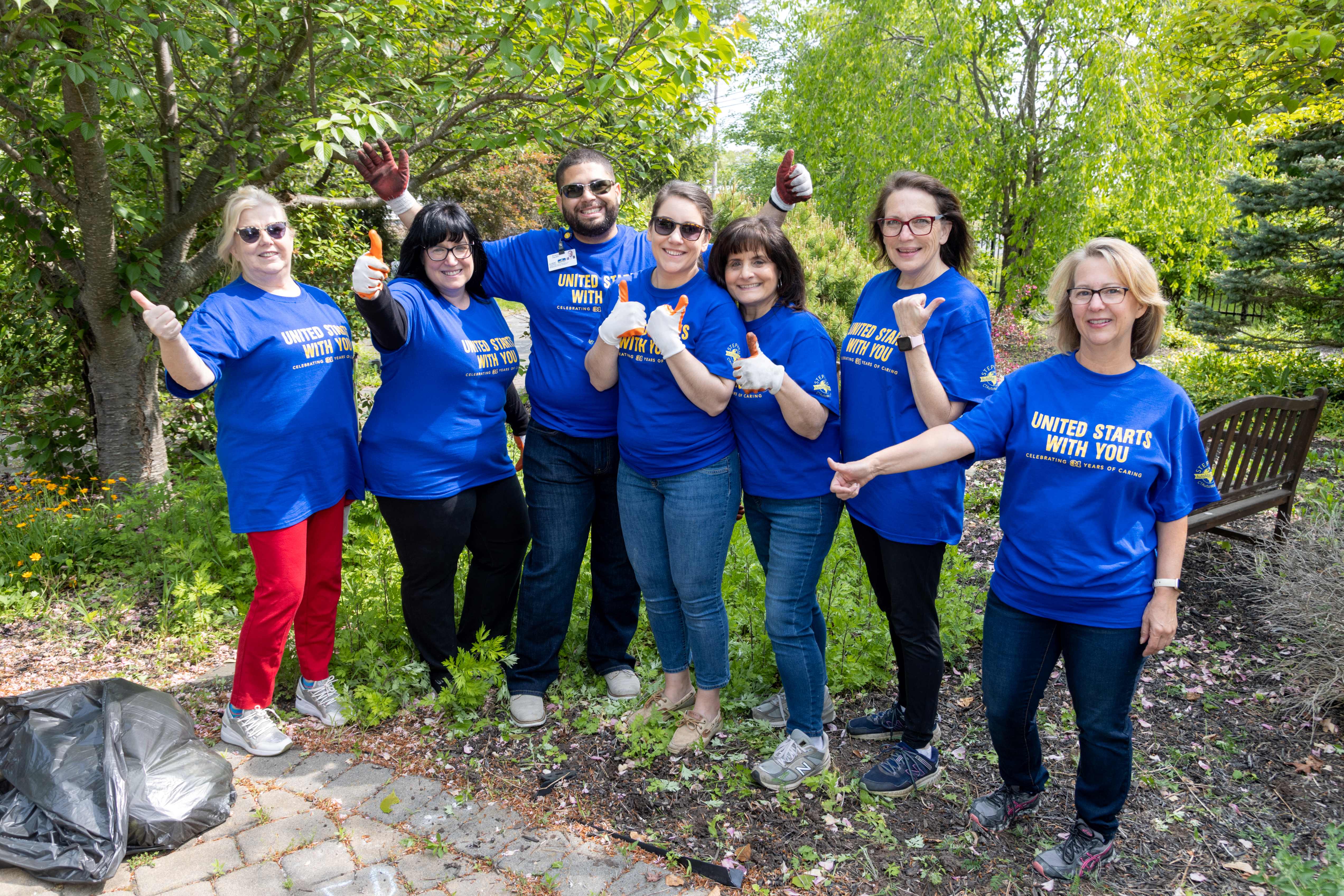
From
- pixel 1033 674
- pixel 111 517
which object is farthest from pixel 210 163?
pixel 1033 674

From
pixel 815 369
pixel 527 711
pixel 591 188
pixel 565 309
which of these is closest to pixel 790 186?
pixel 591 188

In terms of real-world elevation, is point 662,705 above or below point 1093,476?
below

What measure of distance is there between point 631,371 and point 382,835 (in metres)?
1.71

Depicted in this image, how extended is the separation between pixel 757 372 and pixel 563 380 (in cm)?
88

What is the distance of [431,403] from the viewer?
9.94 feet

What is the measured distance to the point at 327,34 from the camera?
505 centimetres

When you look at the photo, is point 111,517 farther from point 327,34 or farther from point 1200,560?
point 1200,560

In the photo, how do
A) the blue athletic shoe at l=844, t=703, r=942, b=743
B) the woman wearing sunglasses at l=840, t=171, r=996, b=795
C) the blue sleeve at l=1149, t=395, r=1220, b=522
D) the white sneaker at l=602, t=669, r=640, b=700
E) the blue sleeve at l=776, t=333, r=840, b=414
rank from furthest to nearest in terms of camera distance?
1. the white sneaker at l=602, t=669, r=640, b=700
2. the blue athletic shoe at l=844, t=703, r=942, b=743
3. the blue sleeve at l=776, t=333, r=840, b=414
4. the woman wearing sunglasses at l=840, t=171, r=996, b=795
5. the blue sleeve at l=1149, t=395, r=1220, b=522

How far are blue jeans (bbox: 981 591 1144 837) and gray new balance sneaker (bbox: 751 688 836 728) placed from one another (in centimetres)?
72

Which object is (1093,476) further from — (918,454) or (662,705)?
(662,705)

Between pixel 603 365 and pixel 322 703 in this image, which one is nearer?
pixel 603 365

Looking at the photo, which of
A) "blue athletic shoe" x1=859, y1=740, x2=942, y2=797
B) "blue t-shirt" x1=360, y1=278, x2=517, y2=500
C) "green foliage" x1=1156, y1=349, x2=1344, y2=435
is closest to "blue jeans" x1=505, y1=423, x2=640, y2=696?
"blue t-shirt" x1=360, y1=278, x2=517, y2=500

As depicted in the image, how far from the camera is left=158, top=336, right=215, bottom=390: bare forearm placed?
2527mm

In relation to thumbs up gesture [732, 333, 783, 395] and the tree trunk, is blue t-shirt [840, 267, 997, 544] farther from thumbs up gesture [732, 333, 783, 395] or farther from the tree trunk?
the tree trunk
